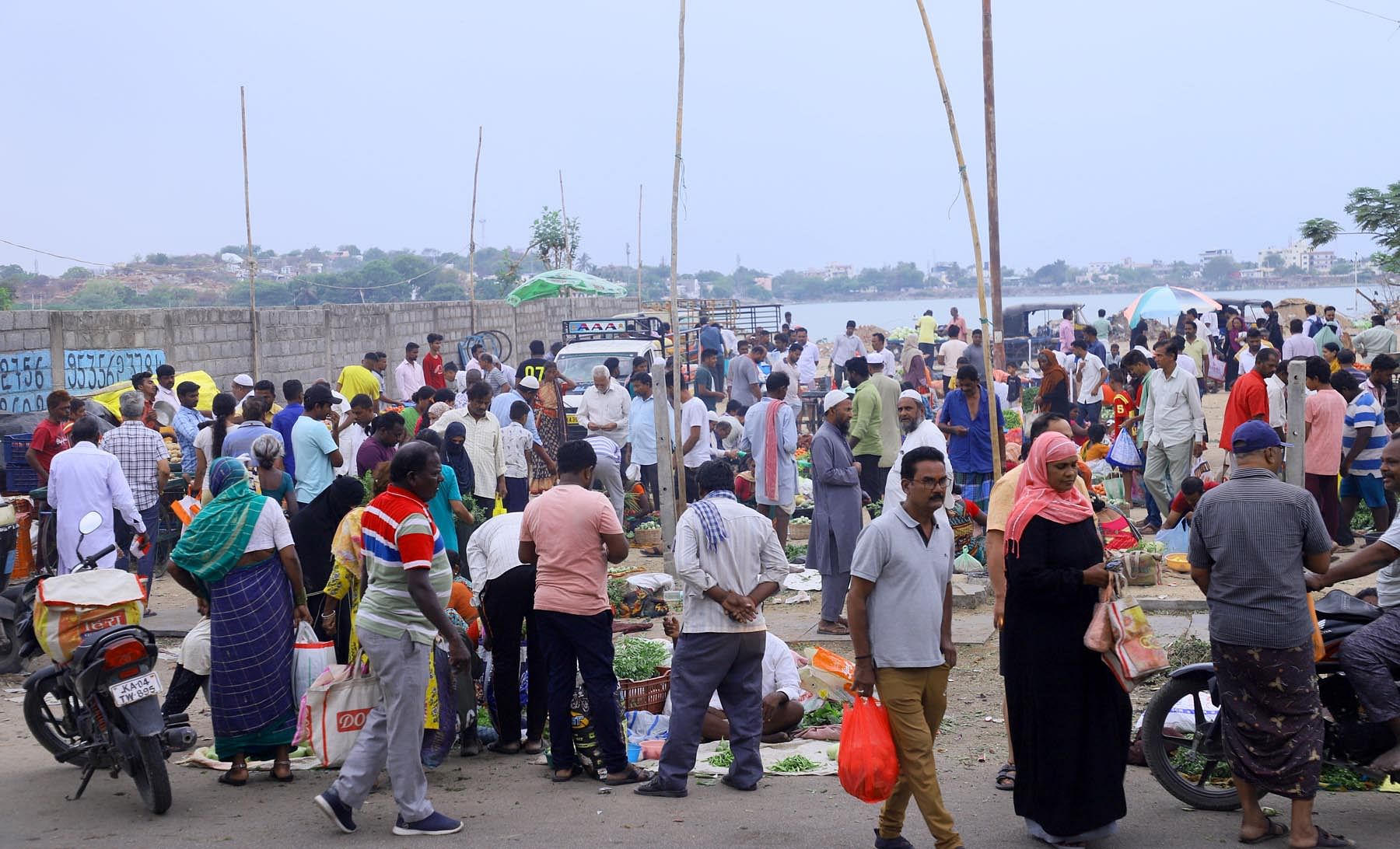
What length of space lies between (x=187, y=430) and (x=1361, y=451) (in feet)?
33.7

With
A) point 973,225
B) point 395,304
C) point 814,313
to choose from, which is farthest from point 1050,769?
point 814,313

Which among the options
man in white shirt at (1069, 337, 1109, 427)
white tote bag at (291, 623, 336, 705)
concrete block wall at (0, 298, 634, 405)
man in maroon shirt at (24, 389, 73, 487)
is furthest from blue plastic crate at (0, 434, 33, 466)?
man in white shirt at (1069, 337, 1109, 427)

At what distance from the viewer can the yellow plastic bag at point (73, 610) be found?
19.5 ft

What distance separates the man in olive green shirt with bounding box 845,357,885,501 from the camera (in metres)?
11.3

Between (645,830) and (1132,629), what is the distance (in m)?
2.19

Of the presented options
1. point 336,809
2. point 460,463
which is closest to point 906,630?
point 336,809

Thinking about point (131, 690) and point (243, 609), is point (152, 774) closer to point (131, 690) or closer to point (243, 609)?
point (131, 690)

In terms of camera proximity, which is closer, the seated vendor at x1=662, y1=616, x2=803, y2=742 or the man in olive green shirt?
the seated vendor at x1=662, y1=616, x2=803, y2=742

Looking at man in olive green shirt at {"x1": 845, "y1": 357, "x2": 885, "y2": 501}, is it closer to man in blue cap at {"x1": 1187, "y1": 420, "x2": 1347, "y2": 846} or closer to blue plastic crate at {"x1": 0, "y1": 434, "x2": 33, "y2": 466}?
man in blue cap at {"x1": 1187, "y1": 420, "x2": 1347, "y2": 846}

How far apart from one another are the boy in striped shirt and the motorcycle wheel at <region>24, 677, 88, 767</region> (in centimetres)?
163

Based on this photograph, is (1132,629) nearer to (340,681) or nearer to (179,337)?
(340,681)

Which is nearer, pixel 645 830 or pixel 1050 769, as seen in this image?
pixel 1050 769

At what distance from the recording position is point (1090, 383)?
17391 mm

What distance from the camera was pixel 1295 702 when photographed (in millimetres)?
4898
